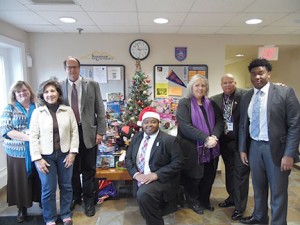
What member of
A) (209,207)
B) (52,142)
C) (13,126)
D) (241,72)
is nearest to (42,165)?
(52,142)

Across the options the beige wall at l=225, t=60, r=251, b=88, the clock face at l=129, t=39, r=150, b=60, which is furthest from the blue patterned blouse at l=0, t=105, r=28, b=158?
the beige wall at l=225, t=60, r=251, b=88

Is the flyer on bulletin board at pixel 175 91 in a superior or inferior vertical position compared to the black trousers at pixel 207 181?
superior

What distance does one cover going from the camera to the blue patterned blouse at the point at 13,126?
2.01m

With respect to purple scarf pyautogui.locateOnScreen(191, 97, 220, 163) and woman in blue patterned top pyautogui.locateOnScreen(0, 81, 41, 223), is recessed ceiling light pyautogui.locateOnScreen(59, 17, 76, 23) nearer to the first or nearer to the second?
woman in blue patterned top pyautogui.locateOnScreen(0, 81, 41, 223)

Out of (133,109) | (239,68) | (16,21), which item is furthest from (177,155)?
(239,68)

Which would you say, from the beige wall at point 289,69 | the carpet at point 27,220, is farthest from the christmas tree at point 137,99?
the beige wall at point 289,69

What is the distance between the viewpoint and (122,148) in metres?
2.87

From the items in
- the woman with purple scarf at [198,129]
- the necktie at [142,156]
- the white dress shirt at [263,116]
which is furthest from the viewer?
the woman with purple scarf at [198,129]

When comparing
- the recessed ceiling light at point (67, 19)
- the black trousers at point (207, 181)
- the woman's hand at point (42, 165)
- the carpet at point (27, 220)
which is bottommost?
the carpet at point (27, 220)

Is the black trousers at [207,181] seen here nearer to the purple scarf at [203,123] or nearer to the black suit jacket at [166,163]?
the purple scarf at [203,123]

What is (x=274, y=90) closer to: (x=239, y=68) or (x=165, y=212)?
(x=165, y=212)

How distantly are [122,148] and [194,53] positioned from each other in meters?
1.88

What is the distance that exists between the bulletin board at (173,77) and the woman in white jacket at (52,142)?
1.78 metres

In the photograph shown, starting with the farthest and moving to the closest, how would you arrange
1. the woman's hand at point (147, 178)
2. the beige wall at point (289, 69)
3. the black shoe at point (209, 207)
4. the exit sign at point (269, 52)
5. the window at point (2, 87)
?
the beige wall at point (289, 69) → the exit sign at point (269, 52) → the window at point (2, 87) → the black shoe at point (209, 207) → the woman's hand at point (147, 178)
